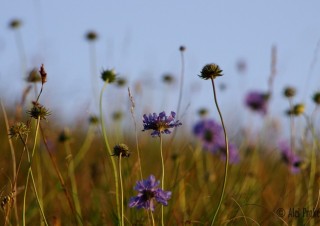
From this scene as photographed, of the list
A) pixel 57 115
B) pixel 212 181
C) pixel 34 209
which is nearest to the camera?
pixel 34 209

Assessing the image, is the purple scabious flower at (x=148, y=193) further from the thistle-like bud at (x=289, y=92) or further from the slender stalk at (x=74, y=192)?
the thistle-like bud at (x=289, y=92)

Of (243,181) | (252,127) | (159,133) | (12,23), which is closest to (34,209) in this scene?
(243,181)

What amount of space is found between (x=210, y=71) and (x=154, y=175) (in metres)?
1.66

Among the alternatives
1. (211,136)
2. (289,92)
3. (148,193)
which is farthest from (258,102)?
(148,193)

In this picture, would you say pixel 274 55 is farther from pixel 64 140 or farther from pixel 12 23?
pixel 12 23

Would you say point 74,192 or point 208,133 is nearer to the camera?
point 74,192

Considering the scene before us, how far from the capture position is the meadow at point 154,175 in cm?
147

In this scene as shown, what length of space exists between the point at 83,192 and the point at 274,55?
5.01ft

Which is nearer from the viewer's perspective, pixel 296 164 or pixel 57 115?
pixel 296 164

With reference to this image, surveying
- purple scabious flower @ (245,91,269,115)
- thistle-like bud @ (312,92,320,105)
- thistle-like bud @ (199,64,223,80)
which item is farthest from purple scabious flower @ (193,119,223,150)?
thistle-like bud @ (199,64,223,80)

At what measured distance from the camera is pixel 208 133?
322cm

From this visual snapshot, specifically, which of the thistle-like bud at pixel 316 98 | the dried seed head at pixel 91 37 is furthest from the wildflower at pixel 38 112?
the dried seed head at pixel 91 37

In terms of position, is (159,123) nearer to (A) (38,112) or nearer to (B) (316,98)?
(A) (38,112)

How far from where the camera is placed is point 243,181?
2486mm
